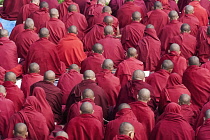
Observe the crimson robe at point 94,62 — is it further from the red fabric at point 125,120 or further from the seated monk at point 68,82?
the red fabric at point 125,120

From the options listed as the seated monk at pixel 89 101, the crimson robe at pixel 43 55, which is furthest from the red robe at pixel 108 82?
the crimson robe at pixel 43 55

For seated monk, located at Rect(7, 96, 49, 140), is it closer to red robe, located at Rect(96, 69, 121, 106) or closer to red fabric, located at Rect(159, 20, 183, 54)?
red robe, located at Rect(96, 69, 121, 106)

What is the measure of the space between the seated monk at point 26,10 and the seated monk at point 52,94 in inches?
192

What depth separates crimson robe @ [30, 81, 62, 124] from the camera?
48.0 feet

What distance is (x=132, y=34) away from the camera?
1830 centimetres

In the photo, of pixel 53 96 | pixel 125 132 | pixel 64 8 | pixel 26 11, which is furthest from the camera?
pixel 64 8

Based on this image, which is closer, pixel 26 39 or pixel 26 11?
pixel 26 39

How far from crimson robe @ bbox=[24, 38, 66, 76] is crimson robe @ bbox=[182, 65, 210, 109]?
3196 millimetres

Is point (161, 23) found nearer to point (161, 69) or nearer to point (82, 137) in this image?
point (161, 69)

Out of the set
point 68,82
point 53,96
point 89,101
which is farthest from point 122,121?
point 68,82

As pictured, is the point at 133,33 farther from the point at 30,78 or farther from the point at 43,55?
the point at 30,78

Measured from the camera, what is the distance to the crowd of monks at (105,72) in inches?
518

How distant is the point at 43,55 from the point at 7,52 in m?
0.86

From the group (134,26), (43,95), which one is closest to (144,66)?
(134,26)
